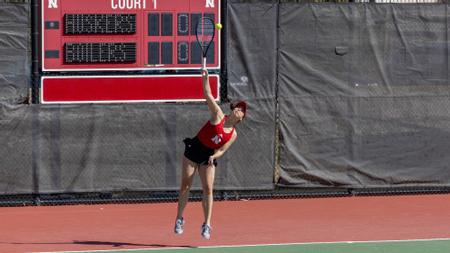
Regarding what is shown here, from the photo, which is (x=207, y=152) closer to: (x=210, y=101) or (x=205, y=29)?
(x=210, y=101)

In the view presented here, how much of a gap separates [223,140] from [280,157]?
13.5 feet

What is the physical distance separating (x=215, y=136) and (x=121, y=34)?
12.2 ft

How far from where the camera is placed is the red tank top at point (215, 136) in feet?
32.2

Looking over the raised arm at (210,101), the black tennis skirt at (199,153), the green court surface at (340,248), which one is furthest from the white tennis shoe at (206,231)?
the raised arm at (210,101)

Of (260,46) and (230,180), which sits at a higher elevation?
(260,46)

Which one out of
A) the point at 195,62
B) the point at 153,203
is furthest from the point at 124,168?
the point at 195,62

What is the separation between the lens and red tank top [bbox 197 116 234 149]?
32.2 ft

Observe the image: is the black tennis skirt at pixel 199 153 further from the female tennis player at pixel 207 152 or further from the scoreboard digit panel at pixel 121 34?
the scoreboard digit panel at pixel 121 34

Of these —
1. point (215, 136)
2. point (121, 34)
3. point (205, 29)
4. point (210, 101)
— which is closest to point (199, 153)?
point (215, 136)

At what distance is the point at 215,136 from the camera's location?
32.2ft

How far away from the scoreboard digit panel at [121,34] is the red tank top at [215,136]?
137 inches

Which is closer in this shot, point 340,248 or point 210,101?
point 210,101

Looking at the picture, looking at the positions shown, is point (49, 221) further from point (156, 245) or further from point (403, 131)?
point (403, 131)

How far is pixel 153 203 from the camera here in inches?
542
